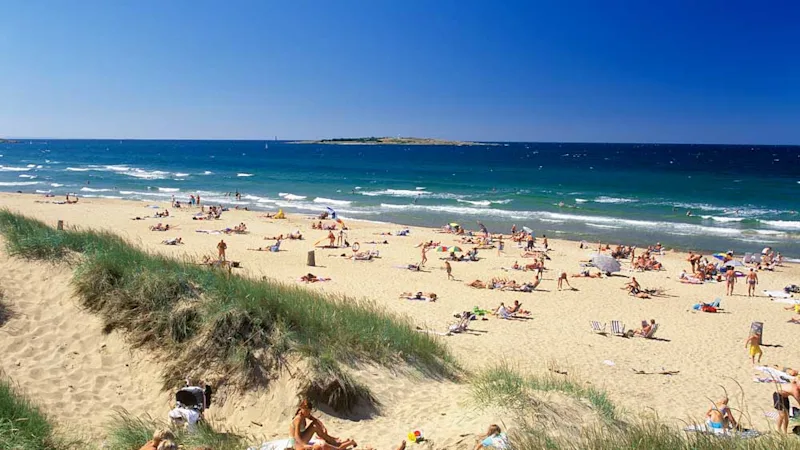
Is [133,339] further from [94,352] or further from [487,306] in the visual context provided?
[487,306]

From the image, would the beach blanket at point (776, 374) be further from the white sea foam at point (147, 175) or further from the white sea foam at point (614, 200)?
the white sea foam at point (147, 175)

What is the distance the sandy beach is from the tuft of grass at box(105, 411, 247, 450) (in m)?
0.46

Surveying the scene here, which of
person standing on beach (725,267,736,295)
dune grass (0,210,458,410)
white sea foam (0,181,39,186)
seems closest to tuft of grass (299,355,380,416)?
dune grass (0,210,458,410)

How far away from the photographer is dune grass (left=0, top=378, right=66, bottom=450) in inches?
199

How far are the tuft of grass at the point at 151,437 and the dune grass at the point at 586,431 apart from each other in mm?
2900

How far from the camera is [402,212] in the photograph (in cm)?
3962

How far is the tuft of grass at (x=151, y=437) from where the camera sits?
5711 millimetres

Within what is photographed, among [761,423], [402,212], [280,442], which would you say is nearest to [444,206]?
[402,212]

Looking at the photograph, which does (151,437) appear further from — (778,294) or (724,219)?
(724,219)

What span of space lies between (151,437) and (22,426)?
46.2 inches

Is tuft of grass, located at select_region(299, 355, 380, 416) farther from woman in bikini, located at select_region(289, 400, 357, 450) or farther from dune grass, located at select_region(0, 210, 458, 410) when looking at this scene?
woman in bikini, located at select_region(289, 400, 357, 450)

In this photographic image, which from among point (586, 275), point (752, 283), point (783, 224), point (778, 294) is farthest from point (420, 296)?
point (783, 224)

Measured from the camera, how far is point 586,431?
5031mm

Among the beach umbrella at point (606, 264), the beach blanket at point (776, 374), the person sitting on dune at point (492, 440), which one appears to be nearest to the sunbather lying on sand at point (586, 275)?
the beach umbrella at point (606, 264)
